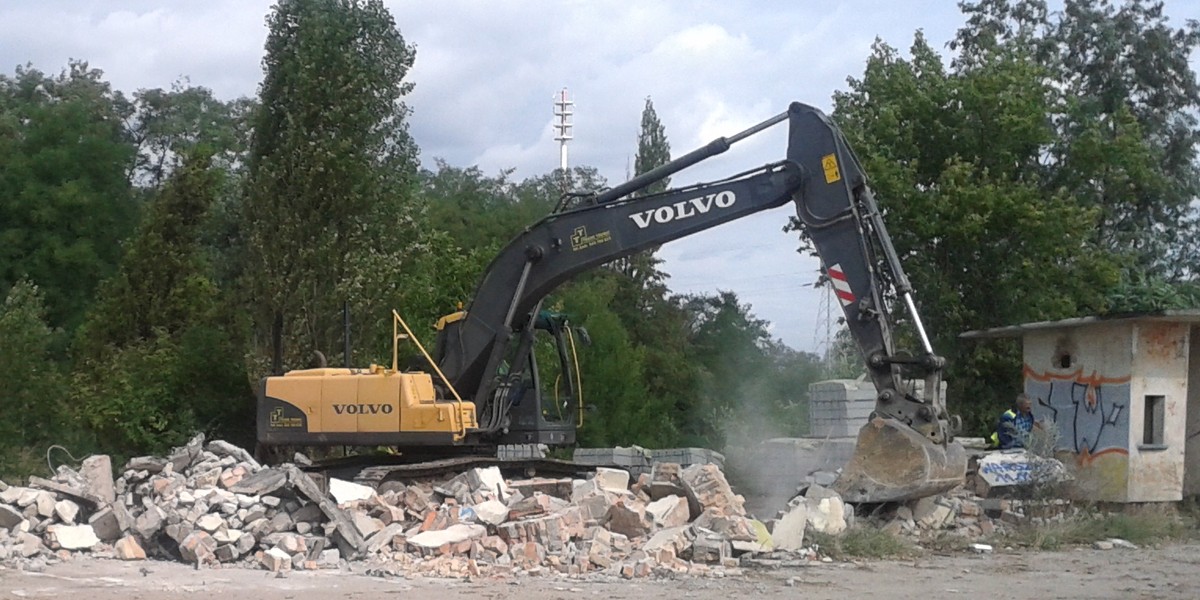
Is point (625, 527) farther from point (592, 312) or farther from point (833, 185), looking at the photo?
point (592, 312)

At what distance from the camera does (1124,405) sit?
16.1 metres

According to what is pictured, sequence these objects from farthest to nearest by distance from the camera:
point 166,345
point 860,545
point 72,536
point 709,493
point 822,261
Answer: point 166,345
point 822,261
point 709,493
point 860,545
point 72,536

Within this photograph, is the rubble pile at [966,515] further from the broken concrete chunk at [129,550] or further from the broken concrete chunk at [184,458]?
the broken concrete chunk at [184,458]

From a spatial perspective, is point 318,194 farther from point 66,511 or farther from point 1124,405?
point 1124,405

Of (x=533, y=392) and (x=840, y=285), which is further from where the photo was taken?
(x=533, y=392)

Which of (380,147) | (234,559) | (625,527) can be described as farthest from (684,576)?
(380,147)

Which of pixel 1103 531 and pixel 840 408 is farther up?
pixel 840 408

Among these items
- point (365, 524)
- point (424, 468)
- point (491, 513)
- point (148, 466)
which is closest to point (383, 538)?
point (365, 524)

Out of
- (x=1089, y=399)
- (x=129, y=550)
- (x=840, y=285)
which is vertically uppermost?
(x=840, y=285)

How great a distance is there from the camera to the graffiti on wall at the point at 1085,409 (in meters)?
16.2

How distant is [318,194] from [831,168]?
1087 centimetres

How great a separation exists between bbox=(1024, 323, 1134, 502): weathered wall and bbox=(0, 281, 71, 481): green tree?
1396 centimetres

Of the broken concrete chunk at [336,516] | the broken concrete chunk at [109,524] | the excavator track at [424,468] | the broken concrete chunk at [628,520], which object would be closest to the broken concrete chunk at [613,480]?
the broken concrete chunk at [628,520]

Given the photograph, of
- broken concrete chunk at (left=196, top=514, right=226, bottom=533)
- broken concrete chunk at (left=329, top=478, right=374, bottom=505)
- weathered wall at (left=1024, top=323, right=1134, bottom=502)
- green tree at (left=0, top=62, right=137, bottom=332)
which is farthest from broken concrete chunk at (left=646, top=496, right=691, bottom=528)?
green tree at (left=0, top=62, right=137, bottom=332)
